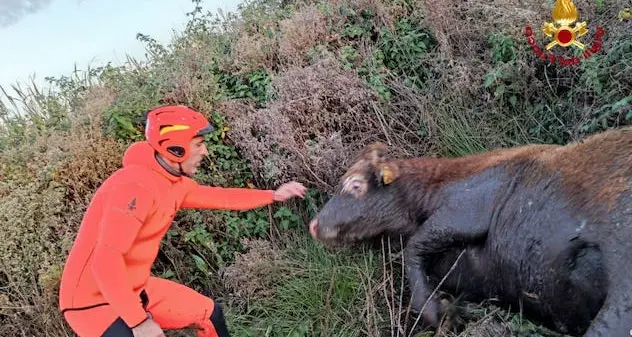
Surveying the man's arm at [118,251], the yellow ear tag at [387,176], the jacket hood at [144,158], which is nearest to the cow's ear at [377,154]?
the yellow ear tag at [387,176]

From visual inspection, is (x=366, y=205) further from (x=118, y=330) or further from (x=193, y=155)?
(x=118, y=330)

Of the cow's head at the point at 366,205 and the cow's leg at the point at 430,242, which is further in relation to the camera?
the cow's head at the point at 366,205

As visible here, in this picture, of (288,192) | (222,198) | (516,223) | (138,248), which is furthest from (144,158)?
(516,223)

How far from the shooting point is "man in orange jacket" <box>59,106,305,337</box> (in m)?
3.79

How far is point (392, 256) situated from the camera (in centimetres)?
487

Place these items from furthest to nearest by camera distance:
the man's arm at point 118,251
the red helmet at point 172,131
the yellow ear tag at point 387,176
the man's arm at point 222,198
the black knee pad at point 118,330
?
1. the yellow ear tag at point 387,176
2. the man's arm at point 222,198
3. the red helmet at point 172,131
4. the black knee pad at point 118,330
5. the man's arm at point 118,251

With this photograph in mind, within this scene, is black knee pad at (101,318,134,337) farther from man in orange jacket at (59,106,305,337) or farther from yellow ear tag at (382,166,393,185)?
yellow ear tag at (382,166,393,185)

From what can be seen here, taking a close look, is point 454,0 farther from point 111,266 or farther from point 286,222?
point 111,266

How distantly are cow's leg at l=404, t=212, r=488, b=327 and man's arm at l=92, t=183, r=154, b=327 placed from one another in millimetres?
1720

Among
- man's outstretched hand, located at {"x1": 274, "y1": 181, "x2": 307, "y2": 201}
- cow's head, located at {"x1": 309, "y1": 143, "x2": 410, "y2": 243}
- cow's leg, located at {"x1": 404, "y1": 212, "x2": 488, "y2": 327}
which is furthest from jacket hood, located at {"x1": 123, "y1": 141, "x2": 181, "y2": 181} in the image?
cow's leg, located at {"x1": 404, "y1": 212, "x2": 488, "y2": 327}

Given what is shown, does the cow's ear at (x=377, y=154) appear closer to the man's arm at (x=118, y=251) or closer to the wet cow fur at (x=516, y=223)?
the wet cow fur at (x=516, y=223)

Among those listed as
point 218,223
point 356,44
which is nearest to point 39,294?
point 218,223

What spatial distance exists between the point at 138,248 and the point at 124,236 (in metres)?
0.32

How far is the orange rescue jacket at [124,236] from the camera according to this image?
3764mm
